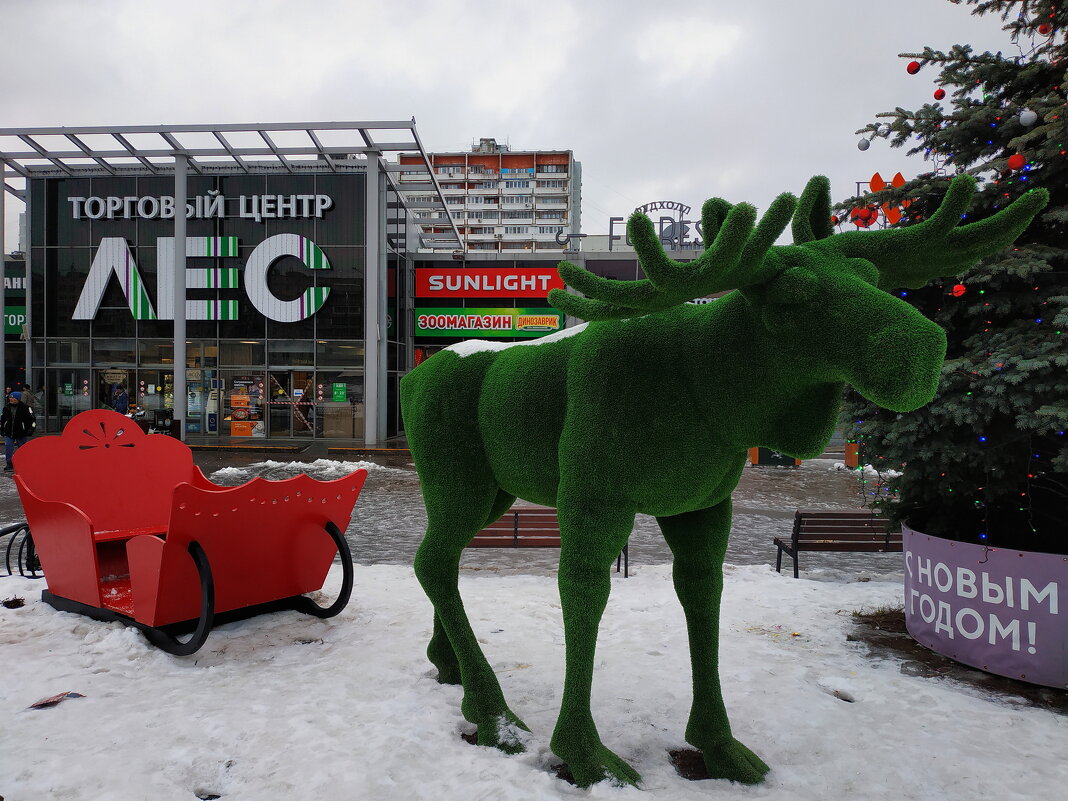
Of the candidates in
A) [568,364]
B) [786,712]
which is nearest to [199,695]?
[568,364]

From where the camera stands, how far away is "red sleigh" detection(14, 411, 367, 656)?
13.1 feet

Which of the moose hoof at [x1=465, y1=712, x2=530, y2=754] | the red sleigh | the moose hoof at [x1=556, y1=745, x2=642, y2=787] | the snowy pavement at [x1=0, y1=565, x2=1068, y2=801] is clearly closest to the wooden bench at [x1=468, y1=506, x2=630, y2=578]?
the snowy pavement at [x1=0, y1=565, x2=1068, y2=801]

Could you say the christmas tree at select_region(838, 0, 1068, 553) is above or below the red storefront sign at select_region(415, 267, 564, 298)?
below

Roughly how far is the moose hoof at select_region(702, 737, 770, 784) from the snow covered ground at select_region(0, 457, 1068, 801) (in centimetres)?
5

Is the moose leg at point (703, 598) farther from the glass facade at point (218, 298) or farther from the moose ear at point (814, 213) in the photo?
the glass facade at point (218, 298)

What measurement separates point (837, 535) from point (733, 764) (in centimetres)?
391

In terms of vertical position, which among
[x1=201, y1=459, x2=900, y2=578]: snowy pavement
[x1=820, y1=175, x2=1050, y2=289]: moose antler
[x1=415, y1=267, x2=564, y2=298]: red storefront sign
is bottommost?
[x1=201, y1=459, x2=900, y2=578]: snowy pavement

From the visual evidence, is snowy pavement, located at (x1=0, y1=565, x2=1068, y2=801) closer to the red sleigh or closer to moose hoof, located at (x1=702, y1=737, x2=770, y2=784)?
moose hoof, located at (x1=702, y1=737, x2=770, y2=784)

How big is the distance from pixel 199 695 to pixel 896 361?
366 cm

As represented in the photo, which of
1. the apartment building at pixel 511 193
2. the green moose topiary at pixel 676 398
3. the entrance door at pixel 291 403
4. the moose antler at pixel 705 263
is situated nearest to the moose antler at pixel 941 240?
the green moose topiary at pixel 676 398

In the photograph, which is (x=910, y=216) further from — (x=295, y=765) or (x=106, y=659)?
(x=106, y=659)

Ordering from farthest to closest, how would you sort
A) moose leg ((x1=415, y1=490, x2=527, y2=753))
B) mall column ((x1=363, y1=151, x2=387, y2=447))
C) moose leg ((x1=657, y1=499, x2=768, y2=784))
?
1. mall column ((x1=363, y1=151, x2=387, y2=447))
2. moose leg ((x1=415, y1=490, x2=527, y2=753))
3. moose leg ((x1=657, y1=499, x2=768, y2=784))

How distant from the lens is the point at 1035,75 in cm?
455

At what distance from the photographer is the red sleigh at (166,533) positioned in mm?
3986
